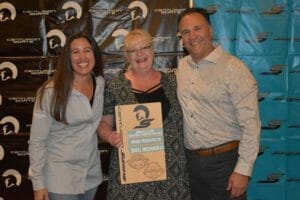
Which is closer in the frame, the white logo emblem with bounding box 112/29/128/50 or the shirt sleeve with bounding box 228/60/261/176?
the shirt sleeve with bounding box 228/60/261/176

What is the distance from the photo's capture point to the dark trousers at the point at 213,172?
1642mm

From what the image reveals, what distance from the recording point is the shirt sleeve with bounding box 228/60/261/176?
1.54 metres

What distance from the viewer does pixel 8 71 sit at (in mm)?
2596

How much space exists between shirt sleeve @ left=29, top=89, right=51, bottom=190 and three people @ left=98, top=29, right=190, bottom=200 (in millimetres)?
290

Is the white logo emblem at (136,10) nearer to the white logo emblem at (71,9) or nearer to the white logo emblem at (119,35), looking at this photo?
the white logo emblem at (119,35)

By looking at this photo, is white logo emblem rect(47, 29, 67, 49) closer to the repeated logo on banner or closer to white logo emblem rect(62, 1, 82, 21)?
the repeated logo on banner

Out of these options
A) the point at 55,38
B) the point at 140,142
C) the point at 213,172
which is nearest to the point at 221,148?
the point at 213,172

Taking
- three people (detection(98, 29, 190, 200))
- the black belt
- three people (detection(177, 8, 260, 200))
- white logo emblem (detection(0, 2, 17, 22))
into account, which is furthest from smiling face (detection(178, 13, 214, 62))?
white logo emblem (detection(0, 2, 17, 22))

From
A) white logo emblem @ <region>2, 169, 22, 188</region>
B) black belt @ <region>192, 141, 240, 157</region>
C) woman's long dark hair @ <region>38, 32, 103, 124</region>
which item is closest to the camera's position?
woman's long dark hair @ <region>38, 32, 103, 124</region>

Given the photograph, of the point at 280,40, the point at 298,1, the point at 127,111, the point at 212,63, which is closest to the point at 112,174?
the point at 127,111

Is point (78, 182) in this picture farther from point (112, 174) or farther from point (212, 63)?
point (212, 63)

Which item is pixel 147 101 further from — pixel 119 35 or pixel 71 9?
pixel 71 9

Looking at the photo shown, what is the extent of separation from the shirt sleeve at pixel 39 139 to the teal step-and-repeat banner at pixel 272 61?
149cm

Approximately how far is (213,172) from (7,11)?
6.54 feet
